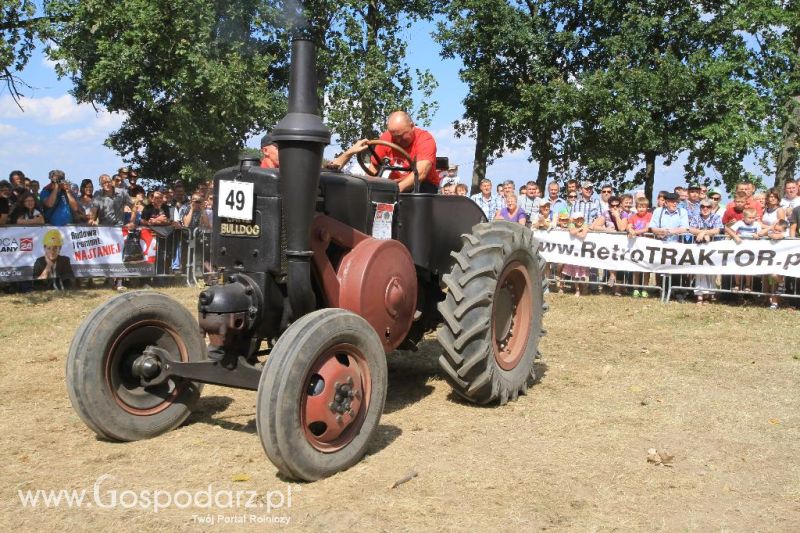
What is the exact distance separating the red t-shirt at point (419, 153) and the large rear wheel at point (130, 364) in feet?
7.32

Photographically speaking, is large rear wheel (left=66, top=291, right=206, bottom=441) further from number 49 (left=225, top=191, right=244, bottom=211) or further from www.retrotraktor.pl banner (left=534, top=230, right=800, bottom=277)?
www.retrotraktor.pl banner (left=534, top=230, right=800, bottom=277)

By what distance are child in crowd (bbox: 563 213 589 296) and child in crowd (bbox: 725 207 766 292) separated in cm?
237

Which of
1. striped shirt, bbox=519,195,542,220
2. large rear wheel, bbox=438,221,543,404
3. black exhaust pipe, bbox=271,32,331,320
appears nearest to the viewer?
black exhaust pipe, bbox=271,32,331,320

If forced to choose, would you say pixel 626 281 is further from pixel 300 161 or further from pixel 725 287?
pixel 300 161

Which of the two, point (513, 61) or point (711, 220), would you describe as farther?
point (513, 61)

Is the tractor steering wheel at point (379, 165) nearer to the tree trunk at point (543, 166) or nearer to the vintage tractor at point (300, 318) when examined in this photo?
the vintage tractor at point (300, 318)

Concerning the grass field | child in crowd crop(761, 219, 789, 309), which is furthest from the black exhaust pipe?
child in crowd crop(761, 219, 789, 309)

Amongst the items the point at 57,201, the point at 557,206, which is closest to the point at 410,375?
the point at 557,206

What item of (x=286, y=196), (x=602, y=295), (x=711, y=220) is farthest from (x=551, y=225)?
(x=286, y=196)

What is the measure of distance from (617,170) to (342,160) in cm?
2167

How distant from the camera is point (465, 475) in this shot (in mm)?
4465

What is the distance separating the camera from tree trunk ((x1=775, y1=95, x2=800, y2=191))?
814 inches

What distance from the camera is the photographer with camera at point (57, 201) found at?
43.1 ft

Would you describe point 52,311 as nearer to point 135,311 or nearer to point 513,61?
point 135,311
